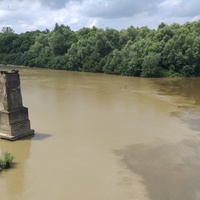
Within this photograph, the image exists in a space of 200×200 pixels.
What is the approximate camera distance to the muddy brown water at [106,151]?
12.7 m

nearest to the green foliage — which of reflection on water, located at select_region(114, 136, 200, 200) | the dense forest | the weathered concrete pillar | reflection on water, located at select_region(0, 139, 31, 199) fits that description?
reflection on water, located at select_region(0, 139, 31, 199)

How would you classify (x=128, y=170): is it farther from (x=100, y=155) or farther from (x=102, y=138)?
(x=102, y=138)

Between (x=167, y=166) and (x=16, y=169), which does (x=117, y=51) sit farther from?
(x=16, y=169)

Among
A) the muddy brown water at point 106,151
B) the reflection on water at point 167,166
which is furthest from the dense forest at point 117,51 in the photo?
the reflection on water at point 167,166

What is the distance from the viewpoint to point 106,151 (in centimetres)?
1673

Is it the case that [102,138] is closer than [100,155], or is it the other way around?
[100,155]

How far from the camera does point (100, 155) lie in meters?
16.2

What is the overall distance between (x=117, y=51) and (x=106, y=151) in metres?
39.3

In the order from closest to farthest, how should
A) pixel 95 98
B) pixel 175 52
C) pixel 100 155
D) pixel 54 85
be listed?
1. pixel 100 155
2. pixel 95 98
3. pixel 54 85
4. pixel 175 52

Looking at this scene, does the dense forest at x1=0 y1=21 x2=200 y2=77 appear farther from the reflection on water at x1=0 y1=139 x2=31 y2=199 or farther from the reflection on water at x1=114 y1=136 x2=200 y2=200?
the reflection on water at x1=0 y1=139 x2=31 y2=199

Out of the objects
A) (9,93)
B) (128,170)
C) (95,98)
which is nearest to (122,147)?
(128,170)

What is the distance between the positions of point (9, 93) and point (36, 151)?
133 inches

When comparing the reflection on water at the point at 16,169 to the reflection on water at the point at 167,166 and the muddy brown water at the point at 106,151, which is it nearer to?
the muddy brown water at the point at 106,151

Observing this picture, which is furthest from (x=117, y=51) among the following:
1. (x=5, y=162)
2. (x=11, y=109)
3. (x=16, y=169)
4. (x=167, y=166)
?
(x=5, y=162)
